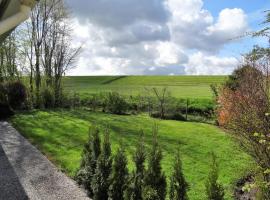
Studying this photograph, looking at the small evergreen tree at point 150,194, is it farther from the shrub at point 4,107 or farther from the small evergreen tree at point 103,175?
the shrub at point 4,107

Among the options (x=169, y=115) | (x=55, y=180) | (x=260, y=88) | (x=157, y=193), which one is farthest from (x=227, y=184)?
(x=169, y=115)

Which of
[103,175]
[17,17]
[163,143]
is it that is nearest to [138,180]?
[103,175]

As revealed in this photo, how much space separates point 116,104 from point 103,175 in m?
17.5

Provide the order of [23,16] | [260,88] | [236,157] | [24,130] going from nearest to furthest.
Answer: [23,16]
[260,88]
[236,157]
[24,130]

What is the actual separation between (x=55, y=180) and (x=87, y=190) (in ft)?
4.06

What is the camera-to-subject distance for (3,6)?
17.9ft

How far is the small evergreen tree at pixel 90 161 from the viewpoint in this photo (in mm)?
8305

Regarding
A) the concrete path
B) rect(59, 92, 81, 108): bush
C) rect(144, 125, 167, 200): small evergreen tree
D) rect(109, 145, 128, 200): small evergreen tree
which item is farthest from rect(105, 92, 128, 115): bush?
rect(144, 125, 167, 200): small evergreen tree

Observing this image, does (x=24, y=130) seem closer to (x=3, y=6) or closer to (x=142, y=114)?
(x=142, y=114)

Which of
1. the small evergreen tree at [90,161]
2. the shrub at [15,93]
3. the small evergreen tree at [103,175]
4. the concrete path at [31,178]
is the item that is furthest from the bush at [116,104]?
the small evergreen tree at [103,175]

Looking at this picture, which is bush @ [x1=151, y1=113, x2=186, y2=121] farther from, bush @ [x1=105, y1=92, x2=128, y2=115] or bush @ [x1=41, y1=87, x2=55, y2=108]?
bush @ [x1=41, y1=87, x2=55, y2=108]

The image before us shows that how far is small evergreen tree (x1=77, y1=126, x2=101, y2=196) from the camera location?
8.30 m

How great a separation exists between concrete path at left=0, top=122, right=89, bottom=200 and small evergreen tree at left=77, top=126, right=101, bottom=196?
0.18 m

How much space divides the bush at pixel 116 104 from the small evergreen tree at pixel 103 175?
17122mm
